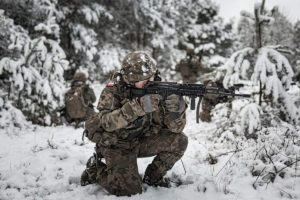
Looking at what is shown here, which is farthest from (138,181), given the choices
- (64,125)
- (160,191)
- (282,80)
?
(64,125)

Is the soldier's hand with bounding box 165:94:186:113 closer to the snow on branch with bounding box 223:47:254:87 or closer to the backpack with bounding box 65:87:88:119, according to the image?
the snow on branch with bounding box 223:47:254:87

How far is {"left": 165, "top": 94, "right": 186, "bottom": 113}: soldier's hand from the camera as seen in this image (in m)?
Answer: 3.50

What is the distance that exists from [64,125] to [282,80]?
544 cm

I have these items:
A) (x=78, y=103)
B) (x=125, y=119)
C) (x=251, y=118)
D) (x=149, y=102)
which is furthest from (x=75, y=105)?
(x=149, y=102)

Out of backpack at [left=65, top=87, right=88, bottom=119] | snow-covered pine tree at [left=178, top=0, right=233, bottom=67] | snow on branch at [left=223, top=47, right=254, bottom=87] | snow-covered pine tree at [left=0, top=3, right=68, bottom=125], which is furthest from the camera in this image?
snow-covered pine tree at [left=178, top=0, right=233, bottom=67]

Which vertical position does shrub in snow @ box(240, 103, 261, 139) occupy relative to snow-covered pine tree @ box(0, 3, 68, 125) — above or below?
below

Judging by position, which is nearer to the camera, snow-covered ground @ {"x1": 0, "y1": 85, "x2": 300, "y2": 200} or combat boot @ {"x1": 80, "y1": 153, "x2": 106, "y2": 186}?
snow-covered ground @ {"x1": 0, "y1": 85, "x2": 300, "y2": 200}

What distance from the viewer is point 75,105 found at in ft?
26.4

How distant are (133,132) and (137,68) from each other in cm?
75

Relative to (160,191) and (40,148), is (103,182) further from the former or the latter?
(40,148)

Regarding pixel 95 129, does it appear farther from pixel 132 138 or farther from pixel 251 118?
pixel 251 118

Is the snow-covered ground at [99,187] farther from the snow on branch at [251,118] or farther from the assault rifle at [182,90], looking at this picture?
the assault rifle at [182,90]

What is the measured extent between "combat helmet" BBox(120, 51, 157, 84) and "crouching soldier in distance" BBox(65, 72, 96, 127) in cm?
457

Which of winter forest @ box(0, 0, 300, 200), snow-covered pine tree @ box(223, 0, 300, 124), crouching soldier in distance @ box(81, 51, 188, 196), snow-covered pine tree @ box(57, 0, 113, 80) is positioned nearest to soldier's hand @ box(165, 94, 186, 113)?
crouching soldier in distance @ box(81, 51, 188, 196)
